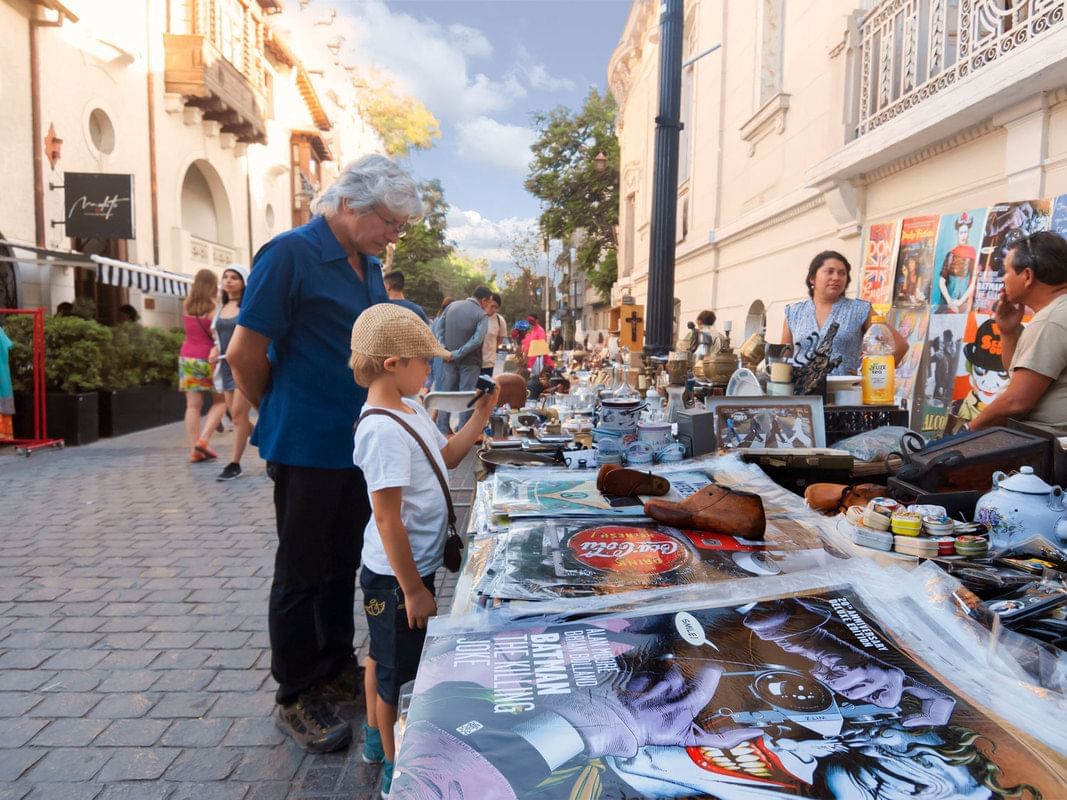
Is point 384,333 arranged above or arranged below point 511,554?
above

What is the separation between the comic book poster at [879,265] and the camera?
6215 millimetres

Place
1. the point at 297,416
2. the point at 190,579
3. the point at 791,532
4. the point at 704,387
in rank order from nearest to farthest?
the point at 791,532 < the point at 297,416 < the point at 704,387 < the point at 190,579

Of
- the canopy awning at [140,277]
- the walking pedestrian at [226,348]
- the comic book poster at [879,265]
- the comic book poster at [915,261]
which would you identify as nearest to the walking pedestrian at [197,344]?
the walking pedestrian at [226,348]

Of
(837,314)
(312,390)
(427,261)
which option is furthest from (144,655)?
(427,261)

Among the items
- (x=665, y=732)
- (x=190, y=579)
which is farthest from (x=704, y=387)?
(x=190, y=579)

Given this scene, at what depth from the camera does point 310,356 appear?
2.22 meters

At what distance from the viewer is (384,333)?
1911 millimetres

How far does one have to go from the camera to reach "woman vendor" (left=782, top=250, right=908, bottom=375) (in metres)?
3.39

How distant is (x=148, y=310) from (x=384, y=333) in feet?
43.8

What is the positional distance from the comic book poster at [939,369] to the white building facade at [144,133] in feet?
32.4

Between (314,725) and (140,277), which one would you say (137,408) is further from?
(314,725)

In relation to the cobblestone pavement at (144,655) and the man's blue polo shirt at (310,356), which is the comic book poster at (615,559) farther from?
the cobblestone pavement at (144,655)

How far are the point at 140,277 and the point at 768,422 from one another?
37.1ft

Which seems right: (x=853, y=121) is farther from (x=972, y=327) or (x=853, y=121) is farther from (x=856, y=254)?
(x=972, y=327)
